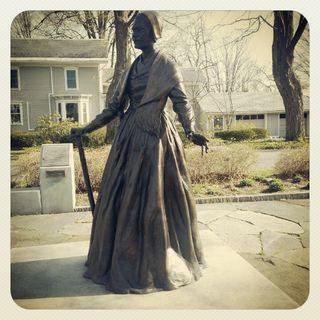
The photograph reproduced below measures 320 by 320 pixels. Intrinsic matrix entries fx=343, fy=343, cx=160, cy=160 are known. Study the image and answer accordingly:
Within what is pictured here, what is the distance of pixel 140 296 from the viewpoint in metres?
2.48

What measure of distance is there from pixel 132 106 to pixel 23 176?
2227mm

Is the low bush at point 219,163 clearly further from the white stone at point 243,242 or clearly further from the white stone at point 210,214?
the white stone at point 243,242

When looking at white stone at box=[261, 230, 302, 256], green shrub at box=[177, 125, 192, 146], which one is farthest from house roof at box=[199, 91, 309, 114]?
white stone at box=[261, 230, 302, 256]

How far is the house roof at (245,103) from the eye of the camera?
4.18 metres

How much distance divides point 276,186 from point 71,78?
117 inches

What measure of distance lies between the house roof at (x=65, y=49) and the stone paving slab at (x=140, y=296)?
6.72 ft

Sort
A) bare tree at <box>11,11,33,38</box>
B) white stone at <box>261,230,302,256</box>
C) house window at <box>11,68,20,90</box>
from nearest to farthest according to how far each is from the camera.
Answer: bare tree at <box>11,11,33,38</box> < house window at <box>11,68,20,90</box> < white stone at <box>261,230,302,256</box>

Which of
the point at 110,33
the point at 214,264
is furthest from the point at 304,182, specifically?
the point at 110,33

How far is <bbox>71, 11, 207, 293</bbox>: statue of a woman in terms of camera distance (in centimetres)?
249

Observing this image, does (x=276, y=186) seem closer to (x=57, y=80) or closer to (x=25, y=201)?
(x=57, y=80)

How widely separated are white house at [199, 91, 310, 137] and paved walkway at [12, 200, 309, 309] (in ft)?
3.39

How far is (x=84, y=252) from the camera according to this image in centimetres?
319

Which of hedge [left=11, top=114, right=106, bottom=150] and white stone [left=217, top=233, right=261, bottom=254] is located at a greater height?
hedge [left=11, top=114, right=106, bottom=150]

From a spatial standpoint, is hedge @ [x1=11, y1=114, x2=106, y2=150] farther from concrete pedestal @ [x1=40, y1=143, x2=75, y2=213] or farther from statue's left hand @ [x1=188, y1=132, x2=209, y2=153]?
statue's left hand @ [x1=188, y1=132, x2=209, y2=153]
